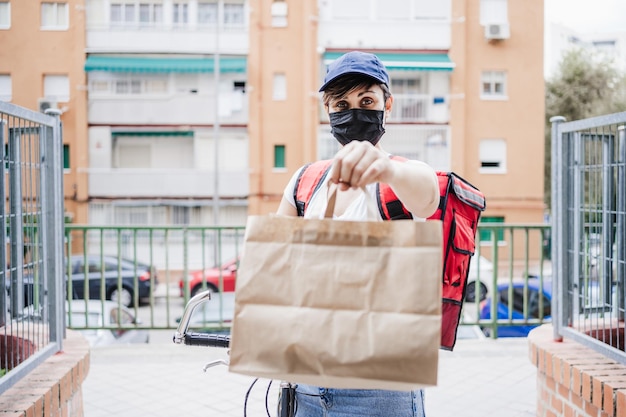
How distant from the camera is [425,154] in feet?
60.5

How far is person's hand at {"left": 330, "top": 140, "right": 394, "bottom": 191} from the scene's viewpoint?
109 cm

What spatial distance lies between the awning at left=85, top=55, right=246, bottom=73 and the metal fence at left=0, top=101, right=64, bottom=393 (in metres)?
15.2

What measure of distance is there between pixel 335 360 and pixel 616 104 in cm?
1841

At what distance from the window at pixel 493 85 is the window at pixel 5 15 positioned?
39.2ft

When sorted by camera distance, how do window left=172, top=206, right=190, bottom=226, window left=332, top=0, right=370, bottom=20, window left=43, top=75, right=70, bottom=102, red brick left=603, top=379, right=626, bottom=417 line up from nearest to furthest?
red brick left=603, top=379, right=626, bottom=417 → window left=43, top=75, right=70, bottom=102 → window left=332, top=0, right=370, bottom=20 → window left=172, top=206, right=190, bottom=226

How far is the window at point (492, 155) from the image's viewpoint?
1819 centimetres

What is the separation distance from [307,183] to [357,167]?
1.62 ft

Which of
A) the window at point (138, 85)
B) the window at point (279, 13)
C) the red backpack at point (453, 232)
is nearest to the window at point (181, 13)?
the window at point (138, 85)

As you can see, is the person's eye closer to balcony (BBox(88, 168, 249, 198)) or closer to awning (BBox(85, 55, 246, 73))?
awning (BBox(85, 55, 246, 73))

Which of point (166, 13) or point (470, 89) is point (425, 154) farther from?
point (166, 13)

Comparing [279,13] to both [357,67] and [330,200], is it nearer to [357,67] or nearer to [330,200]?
[357,67]

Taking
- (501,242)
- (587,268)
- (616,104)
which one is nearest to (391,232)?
(587,268)

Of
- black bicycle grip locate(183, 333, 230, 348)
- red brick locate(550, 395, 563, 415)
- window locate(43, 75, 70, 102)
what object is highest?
window locate(43, 75, 70, 102)

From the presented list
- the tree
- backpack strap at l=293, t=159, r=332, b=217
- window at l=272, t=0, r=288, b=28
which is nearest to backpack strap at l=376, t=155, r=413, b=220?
backpack strap at l=293, t=159, r=332, b=217
